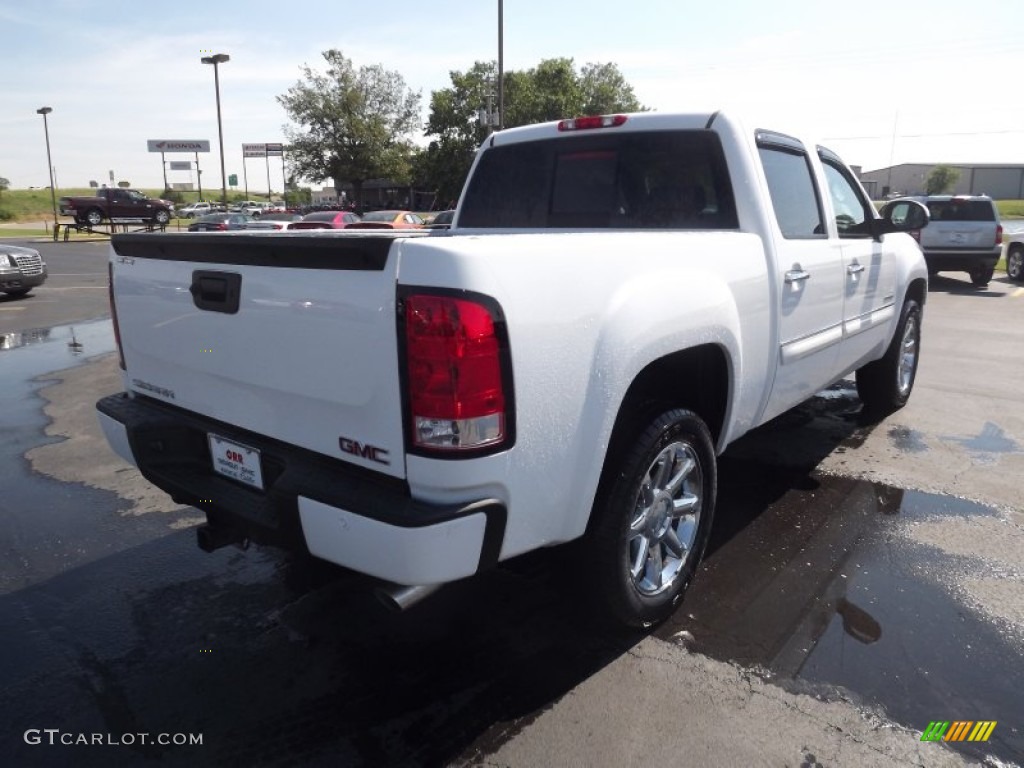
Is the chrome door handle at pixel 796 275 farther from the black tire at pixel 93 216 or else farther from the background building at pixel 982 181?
the background building at pixel 982 181

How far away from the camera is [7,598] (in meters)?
3.28

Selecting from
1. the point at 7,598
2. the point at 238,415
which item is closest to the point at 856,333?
the point at 238,415

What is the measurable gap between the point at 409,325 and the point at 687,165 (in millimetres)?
2209

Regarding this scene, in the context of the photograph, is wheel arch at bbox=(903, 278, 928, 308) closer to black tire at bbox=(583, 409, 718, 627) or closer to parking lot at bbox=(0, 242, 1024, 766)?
parking lot at bbox=(0, 242, 1024, 766)

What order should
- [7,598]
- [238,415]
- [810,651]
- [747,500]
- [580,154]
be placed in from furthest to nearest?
1. [747,500]
2. [580,154]
3. [7,598]
4. [810,651]
5. [238,415]

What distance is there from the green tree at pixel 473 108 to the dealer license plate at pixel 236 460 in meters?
64.6

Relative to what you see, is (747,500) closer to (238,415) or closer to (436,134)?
(238,415)

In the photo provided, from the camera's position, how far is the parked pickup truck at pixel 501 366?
205 centimetres

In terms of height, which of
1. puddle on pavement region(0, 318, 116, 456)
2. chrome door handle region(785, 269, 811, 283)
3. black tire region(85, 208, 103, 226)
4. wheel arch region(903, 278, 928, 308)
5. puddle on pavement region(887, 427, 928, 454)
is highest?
black tire region(85, 208, 103, 226)

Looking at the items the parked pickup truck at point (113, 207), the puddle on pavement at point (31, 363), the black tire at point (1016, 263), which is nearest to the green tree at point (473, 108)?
the parked pickup truck at point (113, 207)

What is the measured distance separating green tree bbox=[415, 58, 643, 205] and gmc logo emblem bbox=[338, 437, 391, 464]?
64982 mm

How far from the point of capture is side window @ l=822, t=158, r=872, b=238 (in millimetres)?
4539

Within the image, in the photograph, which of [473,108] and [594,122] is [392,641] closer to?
[594,122]

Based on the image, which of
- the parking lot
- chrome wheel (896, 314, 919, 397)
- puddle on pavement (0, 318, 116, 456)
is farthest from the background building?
the parking lot
